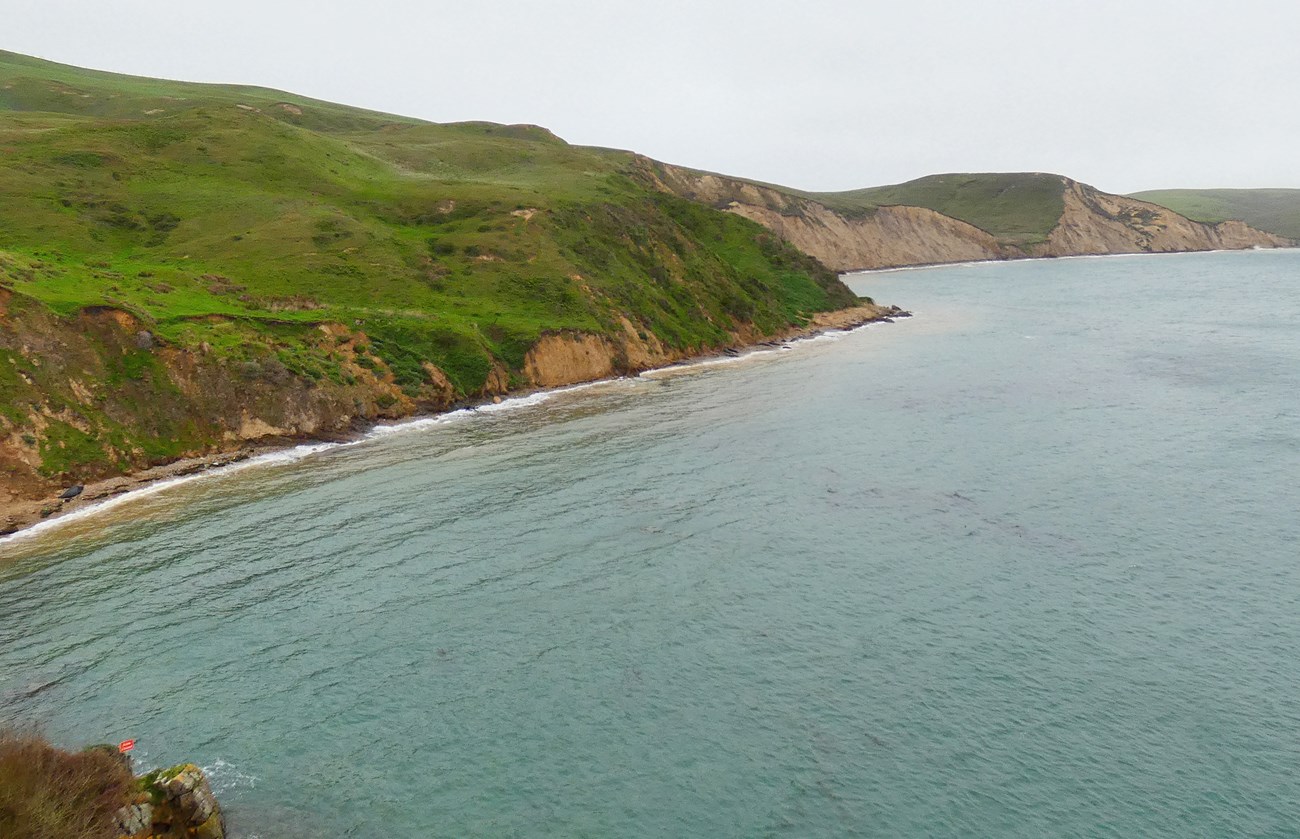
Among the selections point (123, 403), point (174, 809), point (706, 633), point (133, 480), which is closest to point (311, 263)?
point (123, 403)

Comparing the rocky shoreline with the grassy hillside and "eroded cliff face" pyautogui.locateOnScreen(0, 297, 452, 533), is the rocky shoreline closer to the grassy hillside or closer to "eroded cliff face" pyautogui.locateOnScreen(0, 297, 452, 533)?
"eroded cliff face" pyautogui.locateOnScreen(0, 297, 452, 533)

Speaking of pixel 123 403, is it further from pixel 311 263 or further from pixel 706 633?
pixel 706 633

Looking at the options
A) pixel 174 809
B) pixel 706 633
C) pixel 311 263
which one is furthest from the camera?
pixel 311 263

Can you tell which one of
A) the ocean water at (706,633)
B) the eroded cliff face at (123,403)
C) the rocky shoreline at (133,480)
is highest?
→ the eroded cliff face at (123,403)

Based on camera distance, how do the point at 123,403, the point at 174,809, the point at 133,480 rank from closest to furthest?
the point at 174,809 < the point at 133,480 < the point at 123,403

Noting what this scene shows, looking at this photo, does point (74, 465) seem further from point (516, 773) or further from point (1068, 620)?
point (1068, 620)

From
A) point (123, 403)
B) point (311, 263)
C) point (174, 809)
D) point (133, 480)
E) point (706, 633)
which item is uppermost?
point (311, 263)

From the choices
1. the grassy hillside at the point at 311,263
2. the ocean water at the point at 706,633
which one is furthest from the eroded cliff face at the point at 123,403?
the ocean water at the point at 706,633

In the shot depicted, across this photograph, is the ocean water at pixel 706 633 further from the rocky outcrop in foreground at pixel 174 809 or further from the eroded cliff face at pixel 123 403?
the eroded cliff face at pixel 123 403
